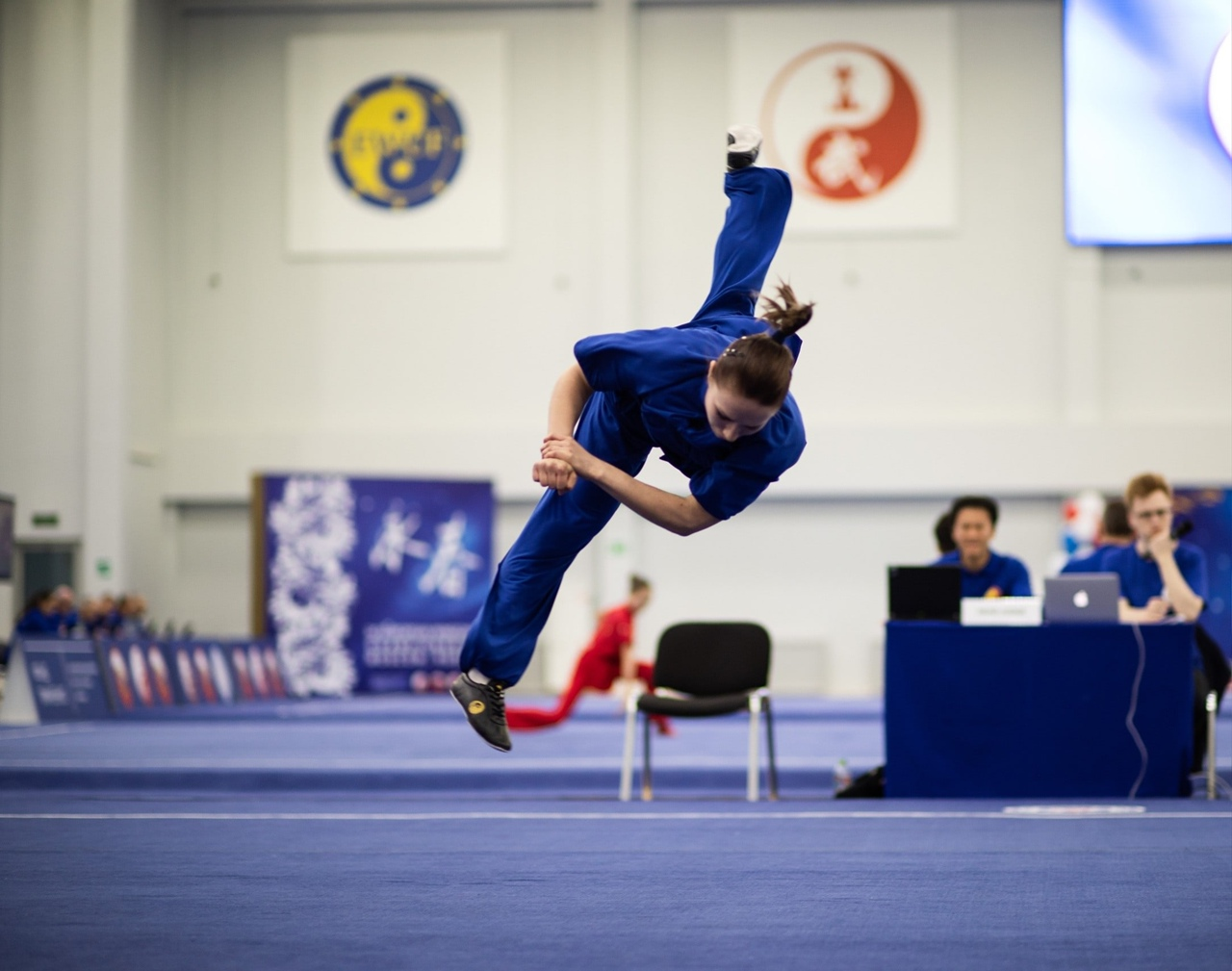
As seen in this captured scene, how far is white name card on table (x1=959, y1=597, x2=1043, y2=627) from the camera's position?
527 cm

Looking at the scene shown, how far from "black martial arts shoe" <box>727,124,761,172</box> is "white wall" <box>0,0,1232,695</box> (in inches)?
417

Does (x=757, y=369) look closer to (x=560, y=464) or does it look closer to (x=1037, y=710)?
(x=560, y=464)

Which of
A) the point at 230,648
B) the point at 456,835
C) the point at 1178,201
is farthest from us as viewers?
the point at 230,648

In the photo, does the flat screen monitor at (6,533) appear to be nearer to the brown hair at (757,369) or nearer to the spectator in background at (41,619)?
the spectator in background at (41,619)

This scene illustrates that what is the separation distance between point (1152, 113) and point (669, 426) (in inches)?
154

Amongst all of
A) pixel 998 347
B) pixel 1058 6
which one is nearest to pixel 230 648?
pixel 998 347

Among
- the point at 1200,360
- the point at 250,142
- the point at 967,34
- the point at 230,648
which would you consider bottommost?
the point at 230,648

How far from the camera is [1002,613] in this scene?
5281 mm

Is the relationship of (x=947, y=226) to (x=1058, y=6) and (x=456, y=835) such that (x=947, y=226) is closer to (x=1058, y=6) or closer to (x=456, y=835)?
(x=1058, y=6)

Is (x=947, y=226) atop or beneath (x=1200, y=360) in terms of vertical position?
atop

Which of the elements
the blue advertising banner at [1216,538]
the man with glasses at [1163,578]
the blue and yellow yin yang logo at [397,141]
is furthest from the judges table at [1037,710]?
the blue and yellow yin yang logo at [397,141]

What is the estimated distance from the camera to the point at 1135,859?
353 cm

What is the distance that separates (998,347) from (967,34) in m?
3.20

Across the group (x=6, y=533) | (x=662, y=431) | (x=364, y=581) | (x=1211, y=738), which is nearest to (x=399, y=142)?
(x=364, y=581)
